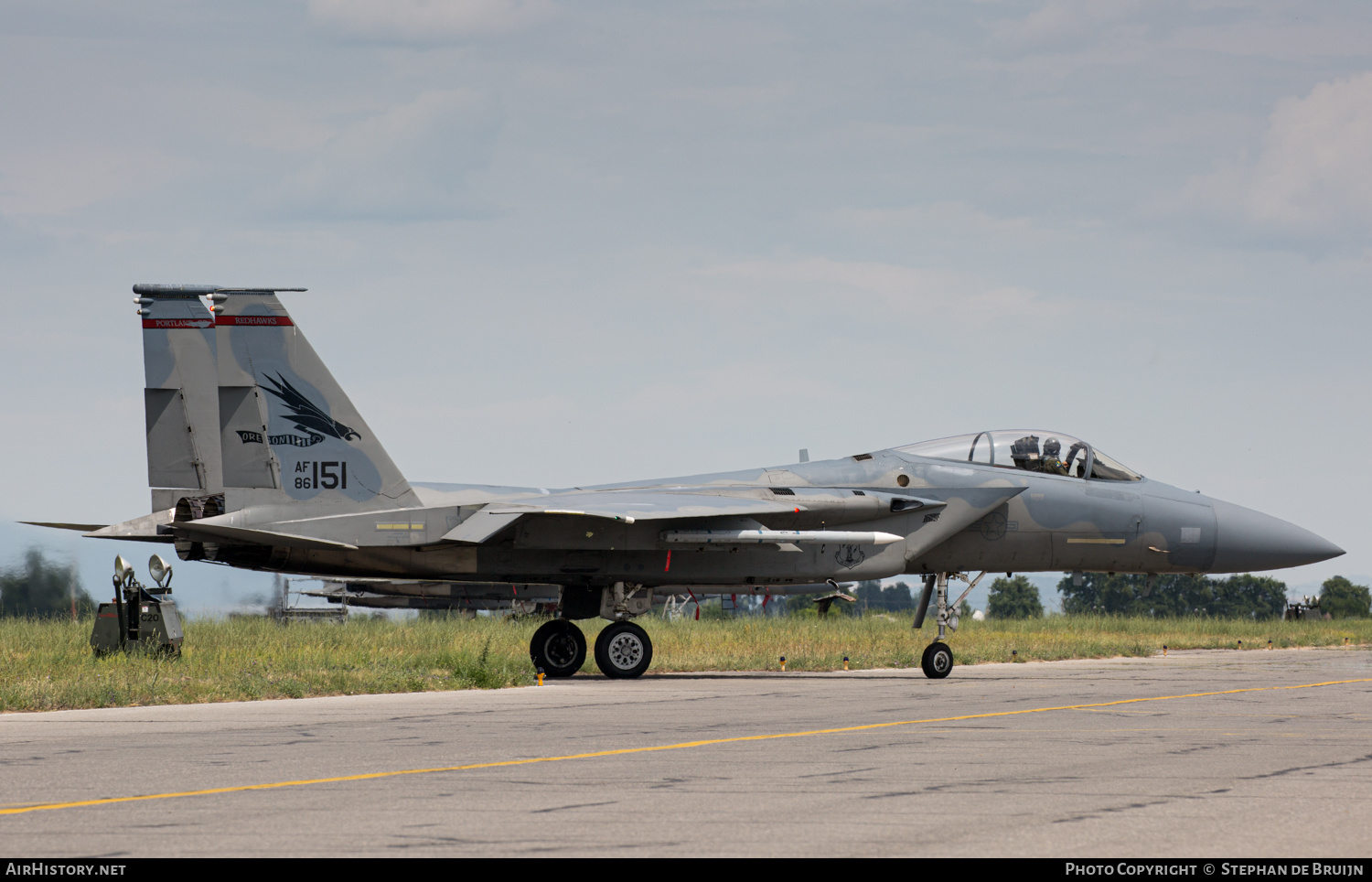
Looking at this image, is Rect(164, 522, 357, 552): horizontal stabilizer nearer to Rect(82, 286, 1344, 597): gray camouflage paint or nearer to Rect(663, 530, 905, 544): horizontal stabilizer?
Rect(82, 286, 1344, 597): gray camouflage paint

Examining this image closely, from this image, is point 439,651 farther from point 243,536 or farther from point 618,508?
point 618,508

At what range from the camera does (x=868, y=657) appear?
2427 cm

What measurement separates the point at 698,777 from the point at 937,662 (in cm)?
1092

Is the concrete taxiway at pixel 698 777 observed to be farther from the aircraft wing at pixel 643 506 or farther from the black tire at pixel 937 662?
the black tire at pixel 937 662

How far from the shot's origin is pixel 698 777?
8.55 metres

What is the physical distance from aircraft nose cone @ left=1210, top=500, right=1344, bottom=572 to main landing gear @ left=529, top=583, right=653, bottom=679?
27.9 feet

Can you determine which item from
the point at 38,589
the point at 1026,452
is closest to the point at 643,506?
the point at 1026,452

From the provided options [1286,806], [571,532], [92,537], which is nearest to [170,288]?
[92,537]

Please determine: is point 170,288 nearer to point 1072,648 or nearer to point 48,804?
point 48,804

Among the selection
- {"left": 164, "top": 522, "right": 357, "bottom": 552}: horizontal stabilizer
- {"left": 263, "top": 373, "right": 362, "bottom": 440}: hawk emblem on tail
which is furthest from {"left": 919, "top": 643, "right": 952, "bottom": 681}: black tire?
{"left": 263, "top": 373, "right": 362, "bottom": 440}: hawk emblem on tail

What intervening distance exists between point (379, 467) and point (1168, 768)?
1162cm

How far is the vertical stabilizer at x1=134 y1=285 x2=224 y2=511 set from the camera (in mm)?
18125
